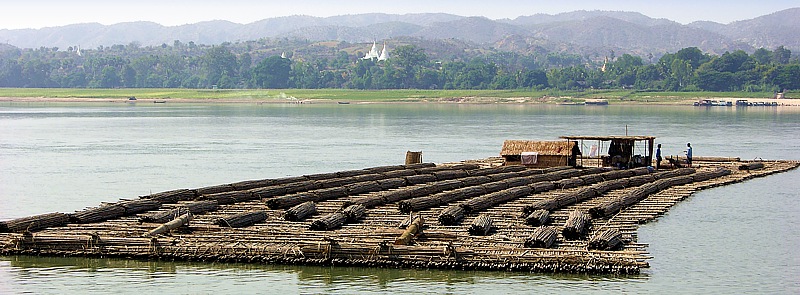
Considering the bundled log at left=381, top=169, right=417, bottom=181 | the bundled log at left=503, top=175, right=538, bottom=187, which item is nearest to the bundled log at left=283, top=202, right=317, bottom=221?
the bundled log at left=503, top=175, right=538, bottom=187

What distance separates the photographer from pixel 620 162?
5816 centimetres

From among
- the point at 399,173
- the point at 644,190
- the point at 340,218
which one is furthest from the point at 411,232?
the point at 399,173

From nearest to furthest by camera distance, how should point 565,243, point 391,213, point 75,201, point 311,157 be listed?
point 565,243 < point 391,213 < point 75,201 < point 311,157

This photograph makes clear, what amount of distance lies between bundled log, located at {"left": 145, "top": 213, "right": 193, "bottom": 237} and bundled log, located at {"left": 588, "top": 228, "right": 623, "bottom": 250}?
39.5ft

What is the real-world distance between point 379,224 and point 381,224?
0.21ft

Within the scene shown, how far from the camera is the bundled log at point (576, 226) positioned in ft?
109

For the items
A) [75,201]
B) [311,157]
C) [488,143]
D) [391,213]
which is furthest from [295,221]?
[488,143]

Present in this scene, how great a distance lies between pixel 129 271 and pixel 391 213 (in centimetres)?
1077

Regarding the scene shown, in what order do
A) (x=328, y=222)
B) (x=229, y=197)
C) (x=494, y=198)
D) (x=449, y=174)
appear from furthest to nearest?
(x=449, y=174), (x=229, y=197), (x=494, y=198), (x=328, y=222)

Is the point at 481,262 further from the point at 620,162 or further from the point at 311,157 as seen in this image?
the point at 311,157

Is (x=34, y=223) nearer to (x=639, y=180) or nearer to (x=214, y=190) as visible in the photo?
(x=214, y=190)

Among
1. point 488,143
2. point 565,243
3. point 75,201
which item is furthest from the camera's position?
point 488,143

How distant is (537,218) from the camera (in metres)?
36.1

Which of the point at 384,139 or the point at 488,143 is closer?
the point at 488,143
